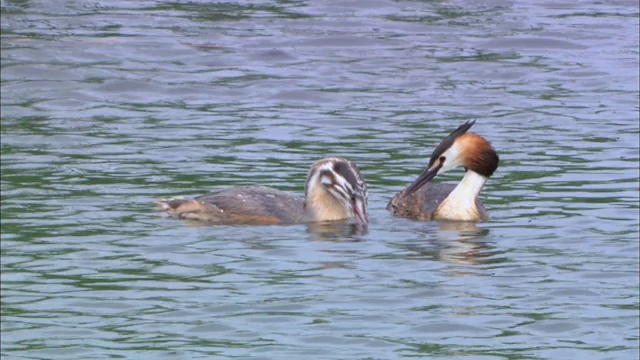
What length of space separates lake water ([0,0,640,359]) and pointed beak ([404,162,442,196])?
0.38 metres

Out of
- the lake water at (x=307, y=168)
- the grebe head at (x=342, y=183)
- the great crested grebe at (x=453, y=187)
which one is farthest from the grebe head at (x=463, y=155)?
the grebe head at (x=342, y=183)

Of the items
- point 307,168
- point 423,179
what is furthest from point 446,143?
point 307,168

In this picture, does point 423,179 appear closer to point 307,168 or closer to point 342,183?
point 342,183

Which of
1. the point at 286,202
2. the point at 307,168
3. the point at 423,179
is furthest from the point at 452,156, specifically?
the point at 286,202

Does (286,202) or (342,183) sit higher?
(342,183)

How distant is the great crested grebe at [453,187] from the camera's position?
57.0ft

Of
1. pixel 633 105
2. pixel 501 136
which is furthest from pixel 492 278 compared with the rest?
pixel 633 105

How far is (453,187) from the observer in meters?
18.2

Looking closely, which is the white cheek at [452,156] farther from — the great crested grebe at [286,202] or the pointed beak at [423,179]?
the great crested grebe at [286,202]

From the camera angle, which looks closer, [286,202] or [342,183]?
[342,183]

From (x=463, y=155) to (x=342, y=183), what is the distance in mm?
1544

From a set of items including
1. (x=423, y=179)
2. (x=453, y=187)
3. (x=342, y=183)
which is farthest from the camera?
(x=453, y=187)

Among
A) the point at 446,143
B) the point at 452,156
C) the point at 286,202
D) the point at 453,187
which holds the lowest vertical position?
the point at 453,187

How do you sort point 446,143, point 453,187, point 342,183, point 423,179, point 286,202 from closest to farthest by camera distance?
1. point 342,183
2. point 286,202
3. point 423,179
4. point 446,143
5. point 453,187
